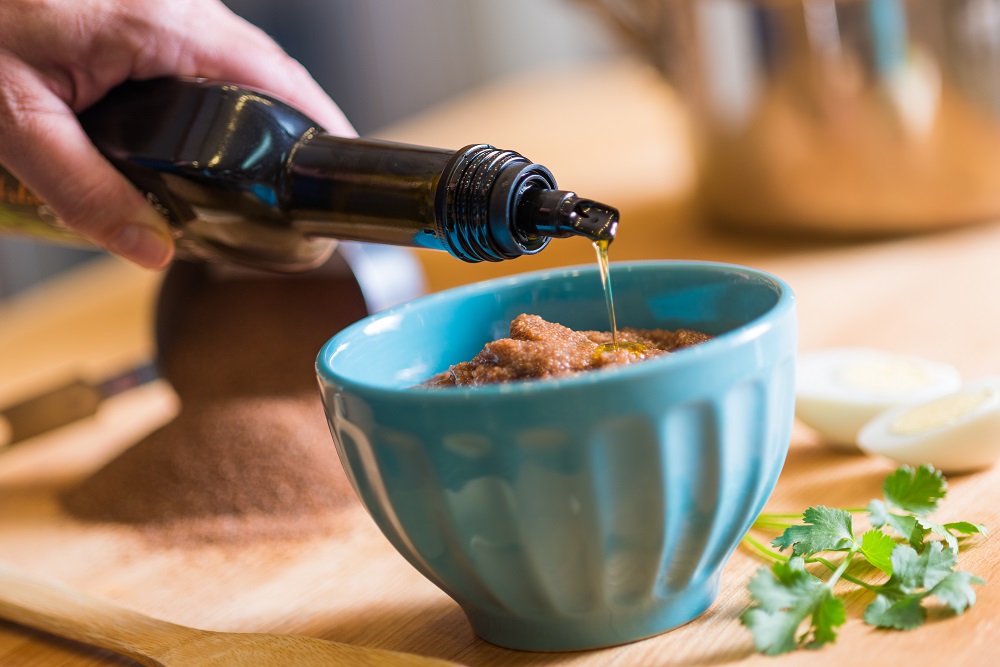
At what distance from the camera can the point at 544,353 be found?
0.70m

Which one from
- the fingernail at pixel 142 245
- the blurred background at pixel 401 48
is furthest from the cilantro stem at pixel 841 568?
the blurred background at pixel 401 48

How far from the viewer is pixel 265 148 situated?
91 centimetres

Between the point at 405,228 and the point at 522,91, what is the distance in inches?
110

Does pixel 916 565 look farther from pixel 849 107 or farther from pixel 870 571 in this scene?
pixel 849 107

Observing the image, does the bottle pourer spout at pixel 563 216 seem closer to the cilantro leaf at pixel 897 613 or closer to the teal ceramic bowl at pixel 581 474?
the teal ceramic bowl at pixel 581 474

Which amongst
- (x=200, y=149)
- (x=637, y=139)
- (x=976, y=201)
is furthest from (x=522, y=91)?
(x=200, y=149)

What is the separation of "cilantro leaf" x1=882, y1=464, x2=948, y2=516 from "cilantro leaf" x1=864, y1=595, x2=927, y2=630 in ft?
0.38

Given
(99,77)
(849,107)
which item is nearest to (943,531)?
(99,77)

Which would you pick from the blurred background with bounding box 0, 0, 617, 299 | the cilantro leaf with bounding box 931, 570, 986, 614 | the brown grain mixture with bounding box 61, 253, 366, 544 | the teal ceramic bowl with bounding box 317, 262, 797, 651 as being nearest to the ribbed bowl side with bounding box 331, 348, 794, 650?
the teal ceramic bowl with bounding box 317, 262, 797, 651

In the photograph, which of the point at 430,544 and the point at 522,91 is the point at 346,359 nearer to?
the point at 430,544

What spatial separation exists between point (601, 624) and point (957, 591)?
210 millimetres

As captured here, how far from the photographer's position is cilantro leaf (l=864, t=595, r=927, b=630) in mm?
680

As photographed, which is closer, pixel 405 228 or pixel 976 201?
pixel 405 228

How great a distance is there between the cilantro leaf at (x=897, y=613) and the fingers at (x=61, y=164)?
2.13 feet
